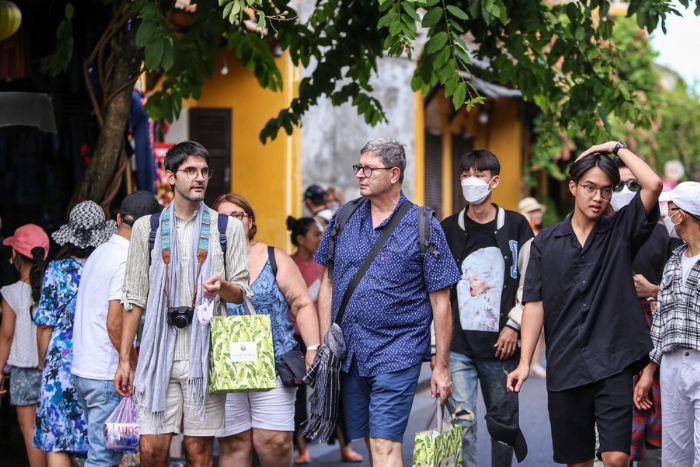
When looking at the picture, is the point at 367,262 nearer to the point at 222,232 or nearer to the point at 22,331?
the point at 222,232

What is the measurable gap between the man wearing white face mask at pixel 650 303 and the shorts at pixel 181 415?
2.44 m

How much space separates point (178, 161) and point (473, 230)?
2153 mm

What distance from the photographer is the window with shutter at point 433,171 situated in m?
18.6

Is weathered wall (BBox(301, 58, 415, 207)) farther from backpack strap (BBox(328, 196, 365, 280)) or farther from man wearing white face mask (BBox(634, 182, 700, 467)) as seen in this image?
man wearing white face mask (BBox(634, 182, 700, 467))

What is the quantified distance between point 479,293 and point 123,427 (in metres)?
2.38

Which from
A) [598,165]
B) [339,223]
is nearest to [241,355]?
[339,223]

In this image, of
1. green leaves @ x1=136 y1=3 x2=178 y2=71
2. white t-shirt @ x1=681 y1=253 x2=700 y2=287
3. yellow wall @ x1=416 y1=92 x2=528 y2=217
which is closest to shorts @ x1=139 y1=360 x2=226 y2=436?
green leaves @ x1=136 y1=3 x2=178 y2=71

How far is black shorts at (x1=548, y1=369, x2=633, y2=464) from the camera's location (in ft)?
17.1

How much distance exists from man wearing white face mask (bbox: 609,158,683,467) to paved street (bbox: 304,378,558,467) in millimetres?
2089

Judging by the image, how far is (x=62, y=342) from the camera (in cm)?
648

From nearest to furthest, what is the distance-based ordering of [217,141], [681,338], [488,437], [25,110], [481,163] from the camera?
[681,338]
[481,163]
[25,110]
[488,437]
[217,141]

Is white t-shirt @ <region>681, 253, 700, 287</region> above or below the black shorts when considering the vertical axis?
above

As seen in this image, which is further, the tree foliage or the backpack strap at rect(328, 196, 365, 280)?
the tree foliage

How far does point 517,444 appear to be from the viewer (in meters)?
5.40
